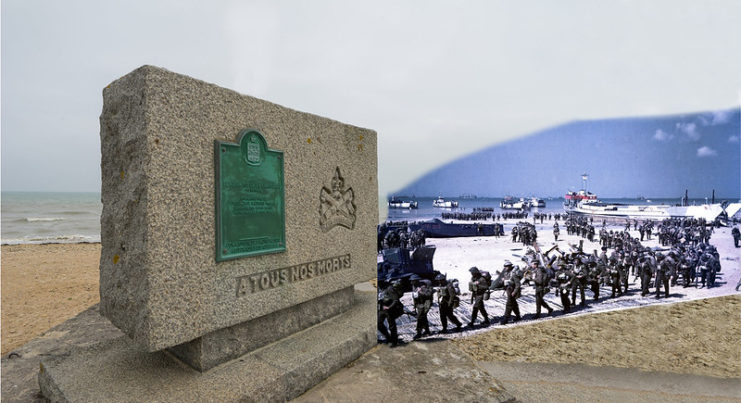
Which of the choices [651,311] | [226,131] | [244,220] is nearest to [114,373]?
[244,220]

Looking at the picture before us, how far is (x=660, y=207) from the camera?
4797 millimetres

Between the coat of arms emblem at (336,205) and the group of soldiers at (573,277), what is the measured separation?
1.01m

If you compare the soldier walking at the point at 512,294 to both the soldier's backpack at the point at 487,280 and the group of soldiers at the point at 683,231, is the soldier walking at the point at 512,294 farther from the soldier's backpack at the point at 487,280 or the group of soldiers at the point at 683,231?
the group of soldiers at the point at 683,231

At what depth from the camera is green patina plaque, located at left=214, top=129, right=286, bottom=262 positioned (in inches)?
94.9

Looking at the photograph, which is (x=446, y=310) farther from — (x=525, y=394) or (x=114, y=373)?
(x=114, y=373)

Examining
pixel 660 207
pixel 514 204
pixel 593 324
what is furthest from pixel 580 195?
pixel 593 324

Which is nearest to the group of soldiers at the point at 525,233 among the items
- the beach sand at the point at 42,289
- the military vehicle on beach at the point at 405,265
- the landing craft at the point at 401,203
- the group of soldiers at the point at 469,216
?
the group of soldiers at the point at 469,216

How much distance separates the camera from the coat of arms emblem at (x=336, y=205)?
3291 millimetres

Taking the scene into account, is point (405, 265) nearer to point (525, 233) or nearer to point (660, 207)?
point (525, 233)

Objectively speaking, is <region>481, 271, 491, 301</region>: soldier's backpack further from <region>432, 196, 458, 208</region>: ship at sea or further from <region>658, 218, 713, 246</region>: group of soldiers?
<region>658, 218, 713, 246</region>: group of soldiers

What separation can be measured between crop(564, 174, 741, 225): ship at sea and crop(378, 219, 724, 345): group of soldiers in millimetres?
147

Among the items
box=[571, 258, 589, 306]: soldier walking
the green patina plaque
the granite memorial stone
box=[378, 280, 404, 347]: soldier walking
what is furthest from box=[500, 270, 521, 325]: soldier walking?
the green patina plaque

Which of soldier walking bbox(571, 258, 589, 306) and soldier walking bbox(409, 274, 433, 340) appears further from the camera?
soldier walking bbox(571, 258, 589, 306)

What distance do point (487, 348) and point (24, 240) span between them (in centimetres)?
1873
